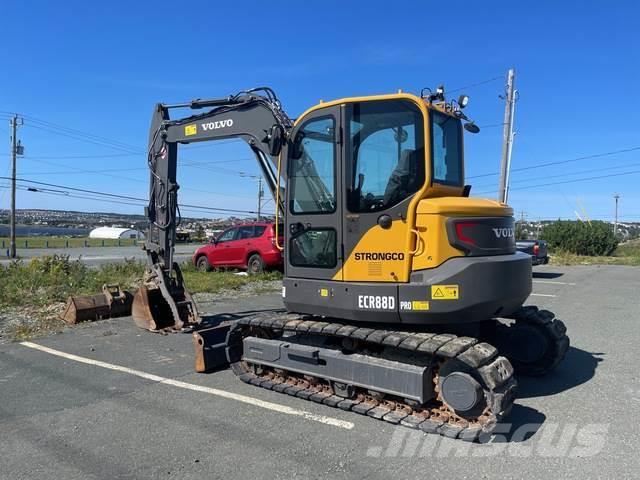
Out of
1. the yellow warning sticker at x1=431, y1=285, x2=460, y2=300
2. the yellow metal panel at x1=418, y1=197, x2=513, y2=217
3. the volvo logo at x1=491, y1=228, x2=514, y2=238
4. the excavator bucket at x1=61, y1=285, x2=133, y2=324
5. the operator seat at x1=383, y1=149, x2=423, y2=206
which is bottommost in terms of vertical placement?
the excavator bucket at x1=61, y1=285, x2=133, y2=324

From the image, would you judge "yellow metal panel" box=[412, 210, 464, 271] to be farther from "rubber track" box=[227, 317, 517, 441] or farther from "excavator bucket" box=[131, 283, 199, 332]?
"excavator bucket" box=[131, 283, 199, 332]

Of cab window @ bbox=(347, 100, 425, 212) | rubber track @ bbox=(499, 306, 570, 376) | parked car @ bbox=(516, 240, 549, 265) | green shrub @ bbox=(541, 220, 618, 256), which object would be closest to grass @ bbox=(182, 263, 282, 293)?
rubber track @ bbox=(499, 306, 570, 376)

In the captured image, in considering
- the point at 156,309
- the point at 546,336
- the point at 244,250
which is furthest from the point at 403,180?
the point at 244,250

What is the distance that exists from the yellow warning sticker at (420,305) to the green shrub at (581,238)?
3499 centimetres

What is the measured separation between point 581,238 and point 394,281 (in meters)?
36.0

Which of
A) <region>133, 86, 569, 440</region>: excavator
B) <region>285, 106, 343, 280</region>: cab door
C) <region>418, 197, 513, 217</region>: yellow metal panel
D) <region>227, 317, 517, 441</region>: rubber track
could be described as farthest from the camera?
<region>285, 106, 343, 280</region>: cab door

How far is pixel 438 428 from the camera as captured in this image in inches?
177

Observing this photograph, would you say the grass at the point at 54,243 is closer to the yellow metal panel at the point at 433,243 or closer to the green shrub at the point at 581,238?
the green shrub at the point at 581,238

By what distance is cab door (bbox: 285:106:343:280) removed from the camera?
17.7ft

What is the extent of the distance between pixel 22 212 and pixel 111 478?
9688cm

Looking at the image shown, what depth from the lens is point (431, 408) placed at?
16.0ft

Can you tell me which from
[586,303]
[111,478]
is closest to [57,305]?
[111,478]

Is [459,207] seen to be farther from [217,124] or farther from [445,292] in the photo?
[217,124]

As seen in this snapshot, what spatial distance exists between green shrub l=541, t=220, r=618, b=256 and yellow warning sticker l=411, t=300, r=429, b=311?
35.0 m
